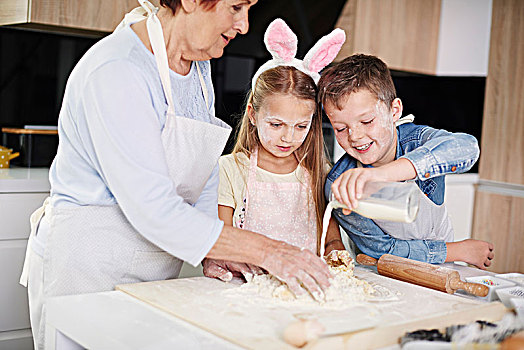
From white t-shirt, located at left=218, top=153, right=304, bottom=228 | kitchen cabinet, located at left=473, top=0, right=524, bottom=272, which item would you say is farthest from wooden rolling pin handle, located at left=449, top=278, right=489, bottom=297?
kitchen cabinet, located at left=473, top=0, right=524, bottom=272

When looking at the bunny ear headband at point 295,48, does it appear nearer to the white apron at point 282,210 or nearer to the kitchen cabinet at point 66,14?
the white apron at point 282,210

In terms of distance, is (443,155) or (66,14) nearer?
(443,155)

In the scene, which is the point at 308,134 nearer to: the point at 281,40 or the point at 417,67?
the point at 281,40

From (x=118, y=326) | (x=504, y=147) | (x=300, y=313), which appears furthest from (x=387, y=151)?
(x=504, y=147)

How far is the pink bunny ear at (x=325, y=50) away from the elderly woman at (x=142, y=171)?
32 cm

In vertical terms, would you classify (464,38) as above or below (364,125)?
above

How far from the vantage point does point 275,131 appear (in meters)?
1.55

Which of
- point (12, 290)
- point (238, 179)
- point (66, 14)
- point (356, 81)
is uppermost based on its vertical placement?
point (66, 14)

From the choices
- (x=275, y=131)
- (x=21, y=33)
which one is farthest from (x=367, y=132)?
(x=21, y=33)

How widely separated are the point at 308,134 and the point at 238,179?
0.76 ft

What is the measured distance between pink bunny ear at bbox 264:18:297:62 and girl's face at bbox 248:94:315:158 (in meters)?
0.11

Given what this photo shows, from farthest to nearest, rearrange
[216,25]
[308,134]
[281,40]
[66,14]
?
1. [66,14]
2. [308,134]
3. [281,40]
4. [216,25]

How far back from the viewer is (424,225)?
152 centimetres

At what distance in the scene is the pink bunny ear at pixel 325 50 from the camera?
4.80 feet
